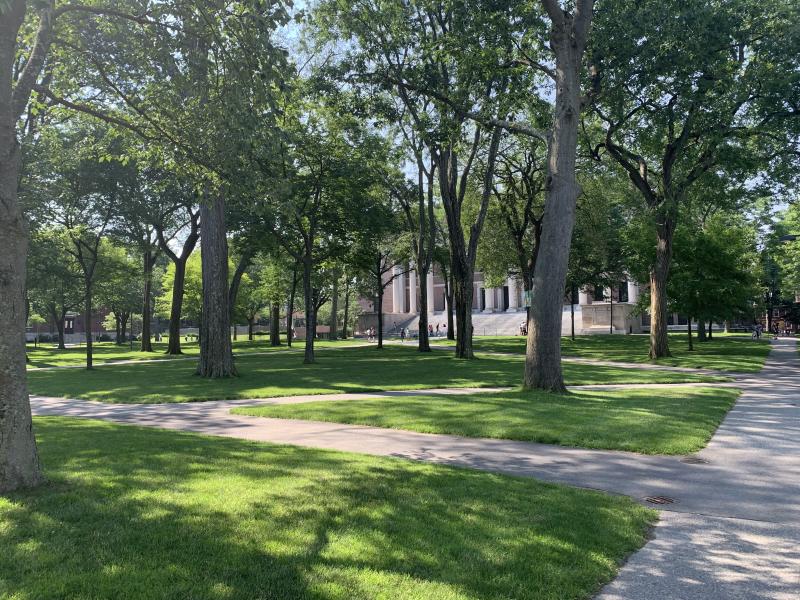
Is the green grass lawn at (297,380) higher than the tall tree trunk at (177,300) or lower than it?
lower

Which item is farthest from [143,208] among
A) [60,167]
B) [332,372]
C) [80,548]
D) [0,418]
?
[80,548]

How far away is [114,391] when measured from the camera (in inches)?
647

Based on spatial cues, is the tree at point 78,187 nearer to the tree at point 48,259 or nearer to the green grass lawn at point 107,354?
the tree at point 48,259

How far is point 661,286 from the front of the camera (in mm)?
24578

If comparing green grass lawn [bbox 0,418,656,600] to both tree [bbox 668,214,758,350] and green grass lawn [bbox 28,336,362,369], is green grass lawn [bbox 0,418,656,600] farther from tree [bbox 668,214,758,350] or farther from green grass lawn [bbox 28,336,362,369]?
green grass lawn [bbox 28,336,362,369]

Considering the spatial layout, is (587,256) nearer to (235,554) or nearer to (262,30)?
(262,30)

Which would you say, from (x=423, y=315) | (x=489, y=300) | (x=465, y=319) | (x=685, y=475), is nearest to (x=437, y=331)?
(x=489, y=300)

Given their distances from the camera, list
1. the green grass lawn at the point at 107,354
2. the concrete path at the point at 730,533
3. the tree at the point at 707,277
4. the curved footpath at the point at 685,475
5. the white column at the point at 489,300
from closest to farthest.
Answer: the concrete path at the point at 730,533
the curved footpath at the point at 685,475
the tree at the point at 707,277
the green grass lawn at the point at 107,354
the white column at the point at 489,300

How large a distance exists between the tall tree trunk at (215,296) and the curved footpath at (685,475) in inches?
243

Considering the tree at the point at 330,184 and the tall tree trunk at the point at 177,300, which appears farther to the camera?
the tall tree trunk at the point at 177,300

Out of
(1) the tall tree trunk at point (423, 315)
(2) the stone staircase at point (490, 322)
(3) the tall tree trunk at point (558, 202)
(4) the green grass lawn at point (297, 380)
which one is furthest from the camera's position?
(2) the stone staircase at point (490, 322)

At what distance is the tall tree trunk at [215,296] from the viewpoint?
747 inches

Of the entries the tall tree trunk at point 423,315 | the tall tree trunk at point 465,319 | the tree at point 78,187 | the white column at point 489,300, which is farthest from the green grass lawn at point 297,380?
the white column at point 489,300

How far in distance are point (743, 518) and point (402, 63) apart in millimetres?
18185
